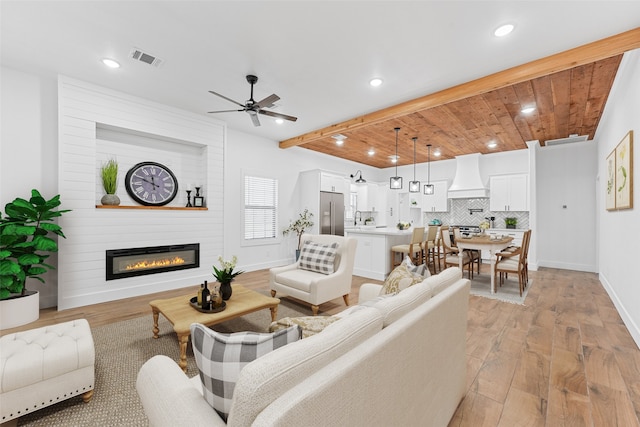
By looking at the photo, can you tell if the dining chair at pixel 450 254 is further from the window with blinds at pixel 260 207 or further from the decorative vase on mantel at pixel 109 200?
the decorative vase on mantel at pixel 109 200

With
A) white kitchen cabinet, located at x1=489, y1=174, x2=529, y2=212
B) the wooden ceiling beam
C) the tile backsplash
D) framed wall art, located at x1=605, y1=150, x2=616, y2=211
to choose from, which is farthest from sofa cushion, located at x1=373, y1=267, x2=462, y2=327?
the tile backsplash

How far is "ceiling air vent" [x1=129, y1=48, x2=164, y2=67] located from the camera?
294 centimetres

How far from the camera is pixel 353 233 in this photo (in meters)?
5.61

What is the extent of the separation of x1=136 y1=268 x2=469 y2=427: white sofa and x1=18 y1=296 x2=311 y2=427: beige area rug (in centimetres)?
97

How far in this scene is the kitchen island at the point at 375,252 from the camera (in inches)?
201

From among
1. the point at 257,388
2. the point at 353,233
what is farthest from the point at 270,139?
the point at 257,388

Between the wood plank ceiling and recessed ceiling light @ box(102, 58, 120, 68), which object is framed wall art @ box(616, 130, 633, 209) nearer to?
the wood plank ceiling

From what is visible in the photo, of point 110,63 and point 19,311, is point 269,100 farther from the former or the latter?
point 19,311

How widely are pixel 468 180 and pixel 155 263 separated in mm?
7399

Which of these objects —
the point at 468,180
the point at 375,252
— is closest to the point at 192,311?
the point at 375,252

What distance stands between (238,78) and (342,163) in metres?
5.18

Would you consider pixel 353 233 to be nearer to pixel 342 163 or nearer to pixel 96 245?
pixel 342 163

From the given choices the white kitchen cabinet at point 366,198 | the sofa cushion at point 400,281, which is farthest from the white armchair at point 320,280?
the white kitchen cabinet at point 366,198

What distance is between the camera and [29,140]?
3.47m
